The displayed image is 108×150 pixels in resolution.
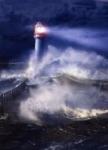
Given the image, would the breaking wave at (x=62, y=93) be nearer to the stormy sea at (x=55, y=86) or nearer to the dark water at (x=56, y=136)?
the stormy sea at (x=55, y=86)

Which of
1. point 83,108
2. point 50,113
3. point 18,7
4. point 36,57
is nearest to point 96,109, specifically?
point 83,108

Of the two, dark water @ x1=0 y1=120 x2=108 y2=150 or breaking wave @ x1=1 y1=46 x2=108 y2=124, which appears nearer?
dark water @ x1=0 y1=120 x2=108 y2=150

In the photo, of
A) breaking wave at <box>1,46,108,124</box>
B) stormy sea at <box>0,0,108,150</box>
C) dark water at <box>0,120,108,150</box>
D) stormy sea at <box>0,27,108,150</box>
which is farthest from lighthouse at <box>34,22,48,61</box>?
dark water at <box>0,120,108,150</box>

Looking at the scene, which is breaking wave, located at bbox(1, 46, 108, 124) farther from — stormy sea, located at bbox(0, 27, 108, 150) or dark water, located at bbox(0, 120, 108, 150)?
dark water, located at bbox(0, 120, 108, 150)

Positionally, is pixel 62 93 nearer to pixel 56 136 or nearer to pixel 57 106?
pixel 57 106

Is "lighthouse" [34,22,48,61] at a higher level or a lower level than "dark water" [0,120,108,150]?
higher

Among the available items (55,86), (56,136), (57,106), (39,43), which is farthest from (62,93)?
(39,43)

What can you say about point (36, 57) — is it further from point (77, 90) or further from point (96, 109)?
point (96, 109)

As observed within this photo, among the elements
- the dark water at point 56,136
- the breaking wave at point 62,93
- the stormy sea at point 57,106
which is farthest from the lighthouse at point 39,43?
the dark water at point 56,136

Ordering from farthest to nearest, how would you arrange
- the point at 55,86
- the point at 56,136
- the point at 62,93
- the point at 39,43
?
1. the point at 39,43
2. the point at 55,86
3. the point at 62,93
4. the point at 56,136

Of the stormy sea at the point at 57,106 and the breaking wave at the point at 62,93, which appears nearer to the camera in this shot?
the stormy sea at the point at 57,106

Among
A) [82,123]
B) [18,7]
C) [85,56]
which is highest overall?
[18,7]
